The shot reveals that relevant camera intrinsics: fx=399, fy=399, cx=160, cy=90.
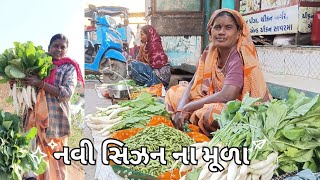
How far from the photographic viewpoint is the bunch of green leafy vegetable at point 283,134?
1.63 meters

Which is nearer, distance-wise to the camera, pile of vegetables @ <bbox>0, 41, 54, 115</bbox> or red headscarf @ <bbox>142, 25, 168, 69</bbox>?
pile of vegetables @ <bbox>0, 41, 54, 115</bbox>

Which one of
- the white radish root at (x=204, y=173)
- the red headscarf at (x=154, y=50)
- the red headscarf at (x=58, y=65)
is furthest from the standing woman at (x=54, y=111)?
the white radish root at (x=204, y=173)

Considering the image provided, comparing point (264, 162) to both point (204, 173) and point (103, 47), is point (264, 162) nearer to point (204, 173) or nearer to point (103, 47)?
point (204, 173)

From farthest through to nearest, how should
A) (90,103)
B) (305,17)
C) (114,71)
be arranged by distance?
1. (305,17)
2. (90,103)
3. (114,71)

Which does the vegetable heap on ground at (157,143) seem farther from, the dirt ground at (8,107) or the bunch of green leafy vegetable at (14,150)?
the bunch of green leafy vegetable at (14,150)

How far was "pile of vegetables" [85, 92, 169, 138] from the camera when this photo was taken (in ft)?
8.23

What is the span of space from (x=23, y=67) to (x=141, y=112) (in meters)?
0.89

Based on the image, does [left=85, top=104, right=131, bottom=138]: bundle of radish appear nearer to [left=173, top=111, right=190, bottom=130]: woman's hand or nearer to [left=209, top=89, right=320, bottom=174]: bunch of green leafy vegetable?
[left=173, top=111, right=190, bottom=130]: woman's hand

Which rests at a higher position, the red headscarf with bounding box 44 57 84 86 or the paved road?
the red headscarf with bounding box 44 57 84 86

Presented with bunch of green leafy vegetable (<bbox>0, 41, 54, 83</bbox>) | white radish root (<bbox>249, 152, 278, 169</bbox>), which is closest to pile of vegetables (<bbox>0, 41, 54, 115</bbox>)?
bunch of green leafy vegetable (<bbox>0, 41, 54, 83</bbox>)

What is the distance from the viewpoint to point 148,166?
72.7 inches

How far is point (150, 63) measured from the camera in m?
2.98

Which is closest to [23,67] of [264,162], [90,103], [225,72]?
[90,103]

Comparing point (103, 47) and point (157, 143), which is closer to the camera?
point (157, 143)
